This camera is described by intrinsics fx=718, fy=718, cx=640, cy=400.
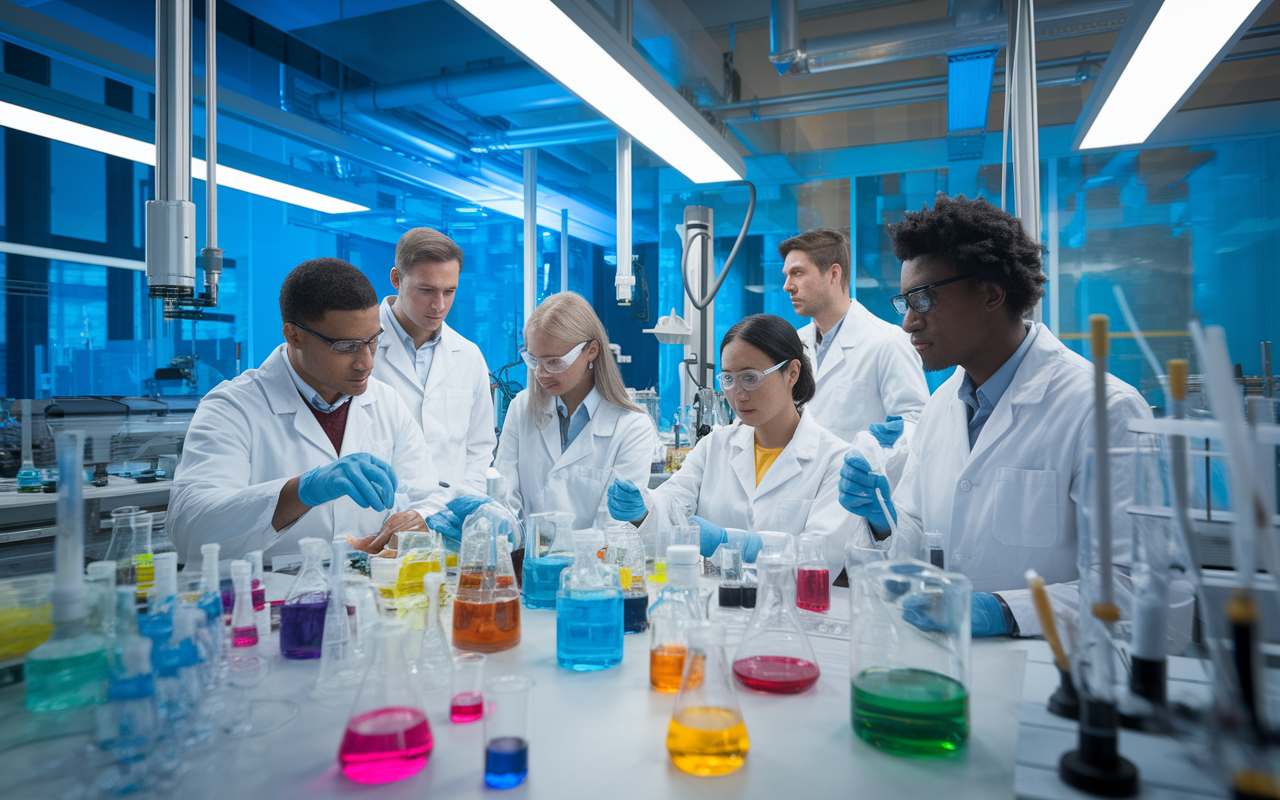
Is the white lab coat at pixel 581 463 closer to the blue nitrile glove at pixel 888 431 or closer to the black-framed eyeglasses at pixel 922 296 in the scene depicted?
the blue nitrile glove at pixel 888 431

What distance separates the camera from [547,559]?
160 cm

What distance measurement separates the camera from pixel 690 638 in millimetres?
930

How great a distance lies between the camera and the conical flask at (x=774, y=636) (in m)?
1.17

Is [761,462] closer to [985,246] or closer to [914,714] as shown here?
[985,246]

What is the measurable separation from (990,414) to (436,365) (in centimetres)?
235

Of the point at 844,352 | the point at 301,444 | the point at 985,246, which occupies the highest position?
the point at 985,246

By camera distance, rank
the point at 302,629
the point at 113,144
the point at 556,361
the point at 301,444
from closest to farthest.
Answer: the point at 302,629, the point at 301,444, the point at 556,361, the point at 113,144

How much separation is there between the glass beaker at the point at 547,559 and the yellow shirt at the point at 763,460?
922 mm

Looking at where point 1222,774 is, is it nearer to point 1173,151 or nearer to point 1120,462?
point 1120,462

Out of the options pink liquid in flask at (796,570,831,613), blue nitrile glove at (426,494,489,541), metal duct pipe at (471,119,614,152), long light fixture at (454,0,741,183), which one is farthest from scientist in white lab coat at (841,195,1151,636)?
metal duct pipe at (471,119,614,152)

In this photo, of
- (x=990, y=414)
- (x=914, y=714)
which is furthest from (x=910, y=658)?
(x=990, y=414)

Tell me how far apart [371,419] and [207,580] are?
1.23 metres

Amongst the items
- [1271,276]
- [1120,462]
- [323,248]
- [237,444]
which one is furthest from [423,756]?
[1271,276]

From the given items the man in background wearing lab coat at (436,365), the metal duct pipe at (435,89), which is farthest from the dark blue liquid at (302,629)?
the metal duct pipe at (435,89)
